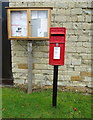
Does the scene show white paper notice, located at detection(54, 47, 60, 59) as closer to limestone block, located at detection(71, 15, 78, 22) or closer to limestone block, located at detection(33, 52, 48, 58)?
limestone block, located at detection(33, 52, 48, 58)

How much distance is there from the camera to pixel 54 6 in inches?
166

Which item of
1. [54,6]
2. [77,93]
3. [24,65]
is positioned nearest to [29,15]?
[54,6]

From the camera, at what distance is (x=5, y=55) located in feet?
15.4

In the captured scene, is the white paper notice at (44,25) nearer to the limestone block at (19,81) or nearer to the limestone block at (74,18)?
the limestone block at (74,18)

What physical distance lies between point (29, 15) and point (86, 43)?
1.59 metres

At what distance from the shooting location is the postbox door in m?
3.20

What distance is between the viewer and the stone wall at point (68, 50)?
4219mm

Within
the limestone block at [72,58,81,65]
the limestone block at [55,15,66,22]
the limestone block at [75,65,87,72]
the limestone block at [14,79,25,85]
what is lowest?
the limestone block at [14,79,25,85]

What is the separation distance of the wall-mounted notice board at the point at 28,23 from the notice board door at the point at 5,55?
0.64m

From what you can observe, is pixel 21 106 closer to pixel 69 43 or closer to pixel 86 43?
pixel 69 43

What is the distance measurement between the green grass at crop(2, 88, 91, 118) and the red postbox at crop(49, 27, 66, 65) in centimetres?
101

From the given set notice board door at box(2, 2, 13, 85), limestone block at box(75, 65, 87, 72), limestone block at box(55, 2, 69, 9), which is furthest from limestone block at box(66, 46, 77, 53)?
notice board door at box(2, 2, 13, 85)

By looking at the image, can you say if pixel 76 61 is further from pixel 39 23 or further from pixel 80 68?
pixel 39 23

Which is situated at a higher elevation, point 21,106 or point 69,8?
point 69,8
